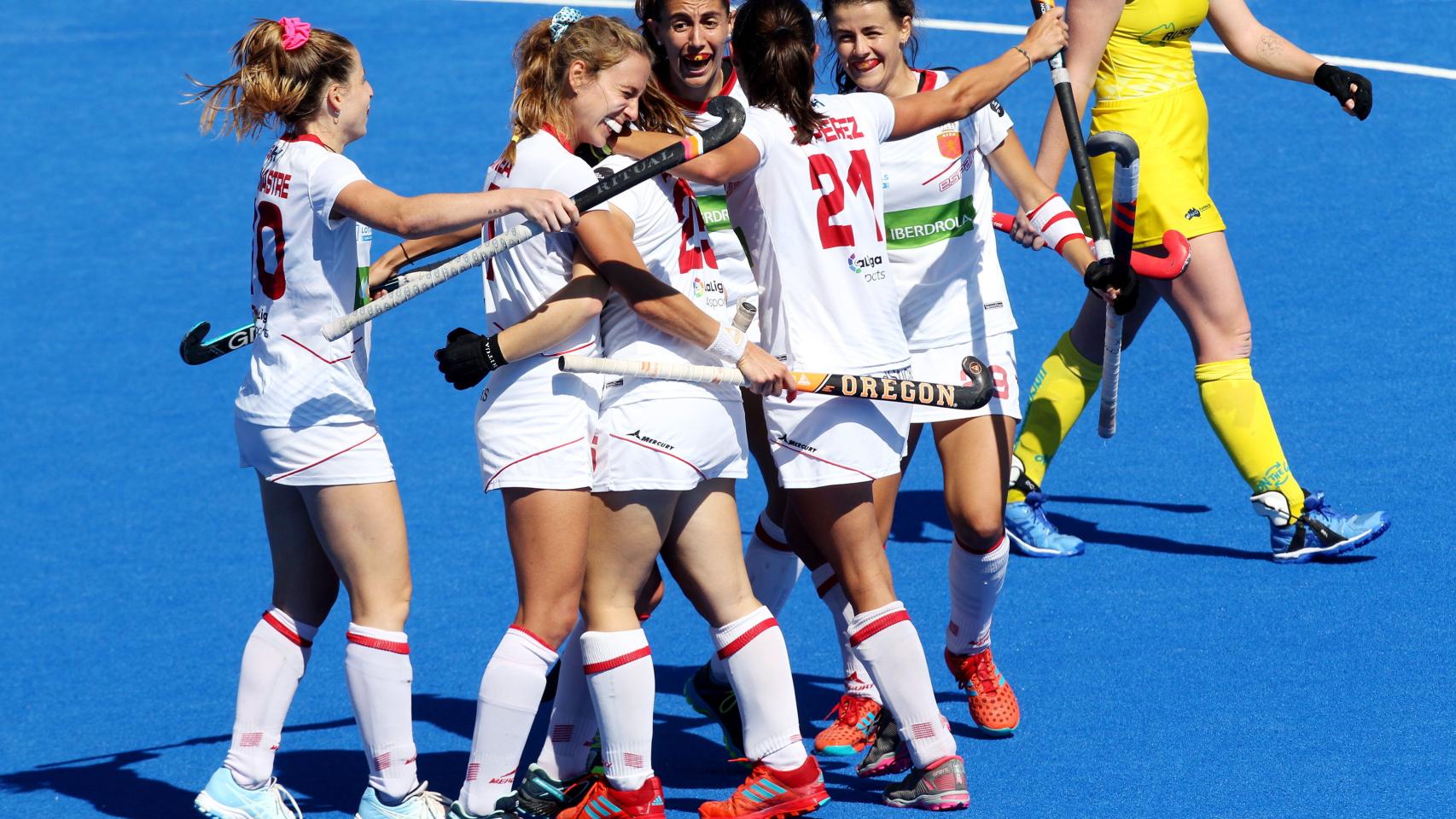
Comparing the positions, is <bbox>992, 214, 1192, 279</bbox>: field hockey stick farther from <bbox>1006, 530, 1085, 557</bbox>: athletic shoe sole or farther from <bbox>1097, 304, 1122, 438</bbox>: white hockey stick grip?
<bbox>1006, 530, 1085, 557</bbox>: athletic shoe sole

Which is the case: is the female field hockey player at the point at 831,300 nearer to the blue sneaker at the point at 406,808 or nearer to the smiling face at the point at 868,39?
the smiling face at the point at 868,39

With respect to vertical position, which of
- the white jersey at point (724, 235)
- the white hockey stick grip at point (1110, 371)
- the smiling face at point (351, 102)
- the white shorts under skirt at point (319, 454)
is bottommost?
the white hockey stick grip at point (1110, 371)

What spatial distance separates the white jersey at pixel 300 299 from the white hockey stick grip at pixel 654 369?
0.55m

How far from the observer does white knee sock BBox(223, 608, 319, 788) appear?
4.37 meters

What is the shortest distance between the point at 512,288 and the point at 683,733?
1637mm

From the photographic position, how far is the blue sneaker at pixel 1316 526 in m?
6.00

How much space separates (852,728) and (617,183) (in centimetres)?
186

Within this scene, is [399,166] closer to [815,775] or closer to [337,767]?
[337,767]

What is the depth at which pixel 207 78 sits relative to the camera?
11.7m

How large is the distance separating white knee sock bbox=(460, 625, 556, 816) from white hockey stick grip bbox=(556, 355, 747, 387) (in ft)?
2.19

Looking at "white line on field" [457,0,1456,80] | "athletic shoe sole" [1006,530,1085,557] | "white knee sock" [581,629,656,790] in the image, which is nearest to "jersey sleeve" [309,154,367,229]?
"white knee sock" [581,629,656,790]

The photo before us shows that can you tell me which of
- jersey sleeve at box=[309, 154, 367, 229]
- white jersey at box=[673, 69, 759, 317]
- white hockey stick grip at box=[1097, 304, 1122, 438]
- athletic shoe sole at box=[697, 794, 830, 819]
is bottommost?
athletic shoe sole at box=[697, 794, 830, 819]

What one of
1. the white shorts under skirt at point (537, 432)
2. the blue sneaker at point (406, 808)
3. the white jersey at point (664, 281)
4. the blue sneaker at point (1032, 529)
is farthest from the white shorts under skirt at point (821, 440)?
the blue sneaker at point (1032, 529)

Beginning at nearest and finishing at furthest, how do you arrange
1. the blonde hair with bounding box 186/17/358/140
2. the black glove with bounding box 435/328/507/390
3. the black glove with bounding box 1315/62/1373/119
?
the black glove with bounding box 435/328/507/390, the blonde hair with bounding box 186/17/358/140, the black glove with bounding box 1315/62/1373/119
